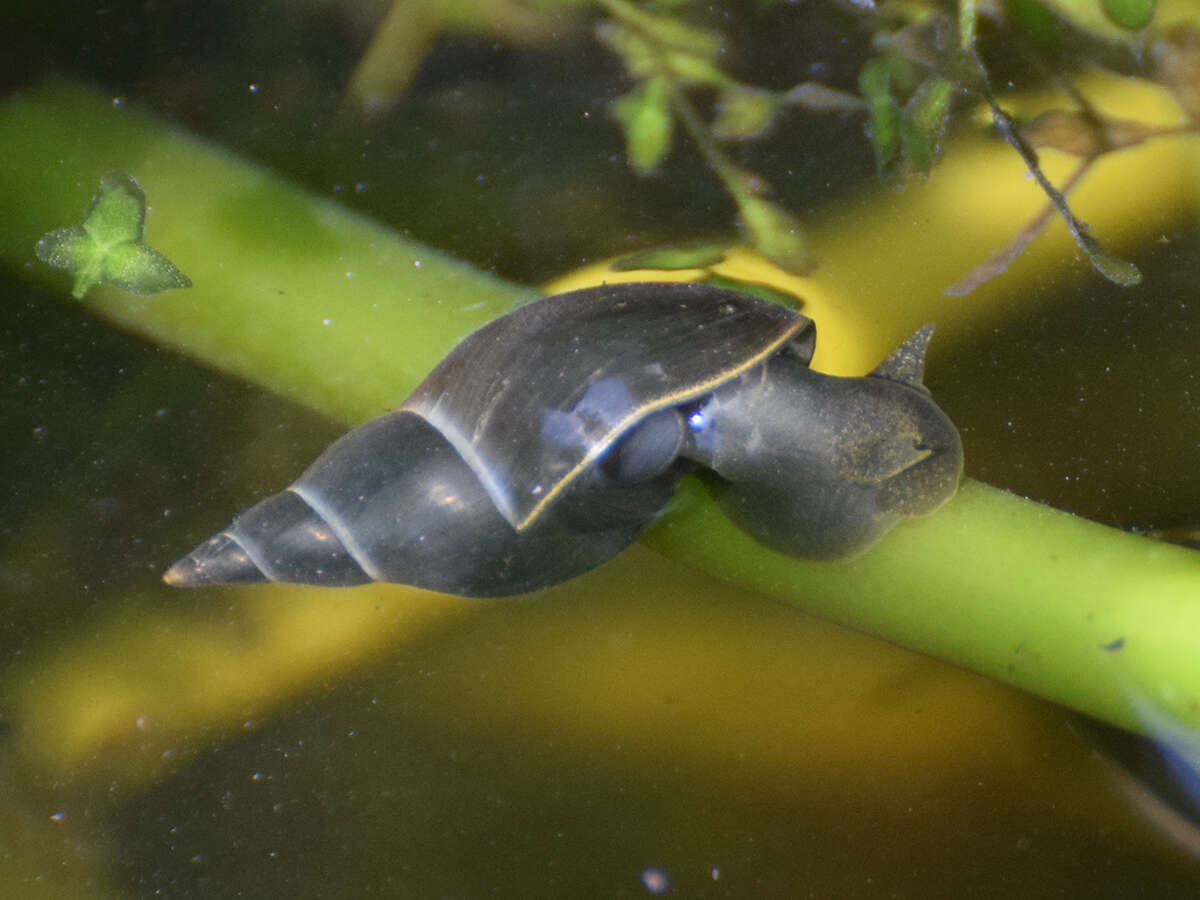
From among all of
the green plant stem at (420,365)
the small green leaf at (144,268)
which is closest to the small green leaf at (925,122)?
the green plant stem at (420,365)

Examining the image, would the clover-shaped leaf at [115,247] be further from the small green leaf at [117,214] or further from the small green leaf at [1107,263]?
the small green leaf at [1107,263]

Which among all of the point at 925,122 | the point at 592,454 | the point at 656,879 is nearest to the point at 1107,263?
the point at 925,122

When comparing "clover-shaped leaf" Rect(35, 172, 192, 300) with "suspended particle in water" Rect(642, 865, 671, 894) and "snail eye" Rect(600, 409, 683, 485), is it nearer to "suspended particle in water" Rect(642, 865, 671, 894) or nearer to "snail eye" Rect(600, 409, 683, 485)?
"snail eye" Rect(600, 409, 683, 485)

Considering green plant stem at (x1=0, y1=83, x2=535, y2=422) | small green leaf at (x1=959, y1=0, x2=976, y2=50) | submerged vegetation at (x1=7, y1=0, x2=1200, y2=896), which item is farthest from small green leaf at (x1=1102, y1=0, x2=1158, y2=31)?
green plant stem at (x1=0, y1=83, x2=535, y2=422)

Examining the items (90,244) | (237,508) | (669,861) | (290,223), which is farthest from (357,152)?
(669,861)

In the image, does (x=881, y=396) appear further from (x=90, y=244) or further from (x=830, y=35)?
(x=90, y=244)

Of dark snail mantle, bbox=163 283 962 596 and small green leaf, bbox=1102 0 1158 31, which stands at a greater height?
small green leaf, bbox=1102 0 1158 31
